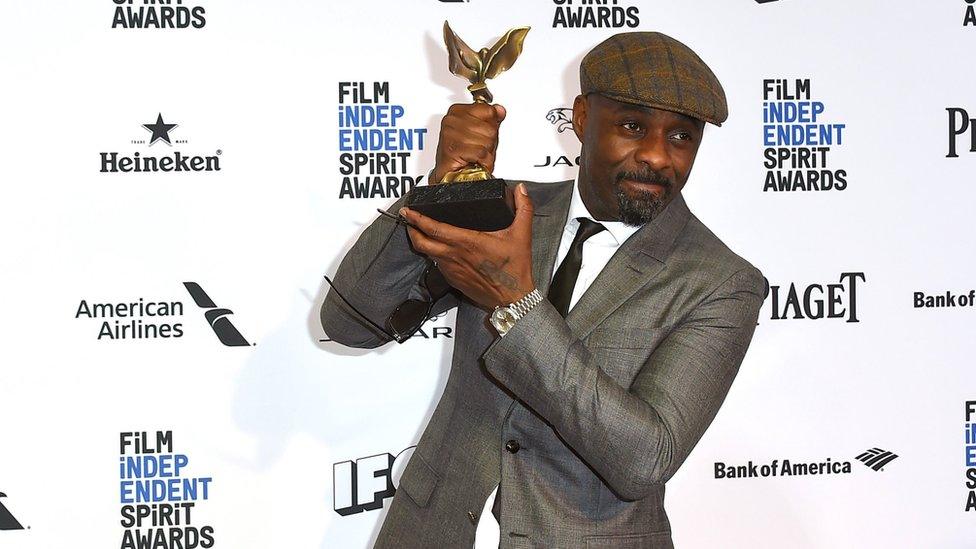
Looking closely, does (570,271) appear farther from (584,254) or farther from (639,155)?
(639,155)

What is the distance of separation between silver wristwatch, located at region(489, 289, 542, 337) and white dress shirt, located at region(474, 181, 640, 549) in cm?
24

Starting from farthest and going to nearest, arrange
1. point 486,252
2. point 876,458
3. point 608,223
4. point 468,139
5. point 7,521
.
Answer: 1. point 876,458
2. point 7,521
3. point 608,223
4. point 468,139
5. point 486,252

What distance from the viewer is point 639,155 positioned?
4.89 feet

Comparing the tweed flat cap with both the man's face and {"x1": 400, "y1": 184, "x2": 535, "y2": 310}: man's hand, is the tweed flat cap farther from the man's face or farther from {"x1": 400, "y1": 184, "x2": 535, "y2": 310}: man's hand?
{"x1": 400, "y1": 184, "x2": 535, "y2": 310}: man's hand

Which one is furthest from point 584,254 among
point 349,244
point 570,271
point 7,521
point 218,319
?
point 7,521

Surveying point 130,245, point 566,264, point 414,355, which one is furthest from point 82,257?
point 566,264

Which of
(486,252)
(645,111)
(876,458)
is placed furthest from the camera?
(876,458)

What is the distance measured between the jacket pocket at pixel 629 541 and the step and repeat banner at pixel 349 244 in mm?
1133

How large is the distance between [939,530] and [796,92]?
124cm

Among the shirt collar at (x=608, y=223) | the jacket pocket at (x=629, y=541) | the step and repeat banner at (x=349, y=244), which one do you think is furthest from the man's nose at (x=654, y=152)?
the step and repeat banner at (x=349, y=244)

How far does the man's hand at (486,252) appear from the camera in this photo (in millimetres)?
1236

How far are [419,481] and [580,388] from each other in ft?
1.42

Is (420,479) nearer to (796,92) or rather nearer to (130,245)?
(130,245)

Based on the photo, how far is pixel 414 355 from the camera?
2580mm
